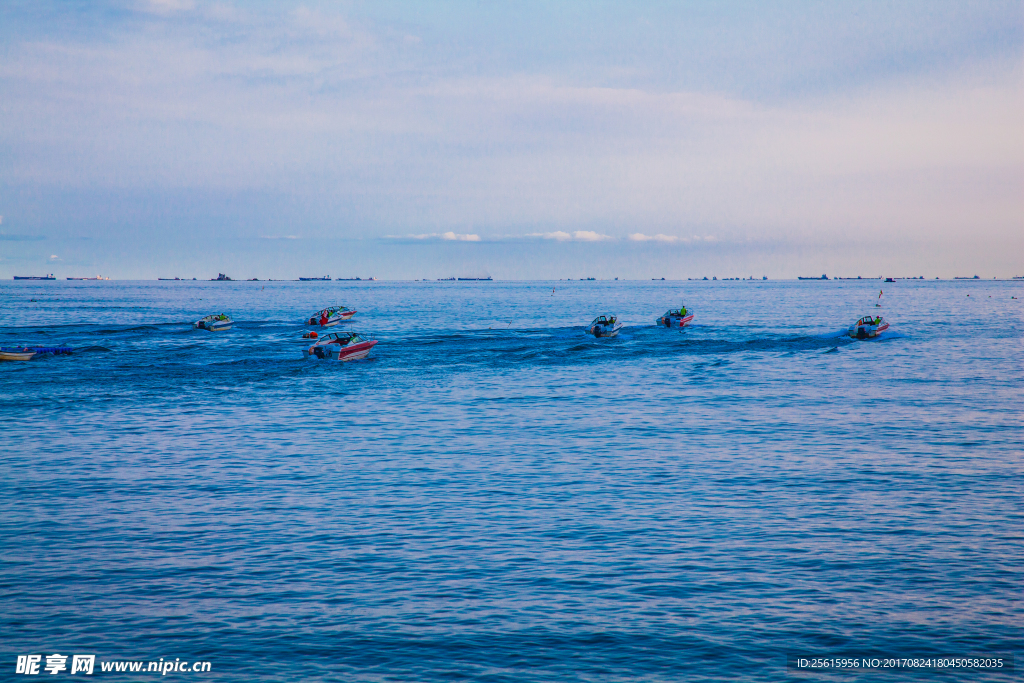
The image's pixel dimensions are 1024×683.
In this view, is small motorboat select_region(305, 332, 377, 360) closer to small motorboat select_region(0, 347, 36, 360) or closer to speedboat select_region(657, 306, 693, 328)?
small motorboat select_region(0, 347, 36, 360)

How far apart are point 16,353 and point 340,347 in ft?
100

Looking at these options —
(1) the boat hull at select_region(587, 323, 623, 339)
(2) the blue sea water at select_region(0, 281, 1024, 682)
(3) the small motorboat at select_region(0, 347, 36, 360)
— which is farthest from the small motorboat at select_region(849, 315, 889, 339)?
(3) the small motorboat at select_region(0, 347, 36, 360)

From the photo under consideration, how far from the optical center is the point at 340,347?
74.8m

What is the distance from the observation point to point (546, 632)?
16.3m

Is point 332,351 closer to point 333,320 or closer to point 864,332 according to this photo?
point 333,320

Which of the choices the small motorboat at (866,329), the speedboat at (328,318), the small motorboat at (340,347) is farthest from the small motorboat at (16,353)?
the small motorboat at (866,329)

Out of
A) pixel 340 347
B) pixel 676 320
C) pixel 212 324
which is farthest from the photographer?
pixel 676 320

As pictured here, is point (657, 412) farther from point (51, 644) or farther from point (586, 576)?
point (51, 644)


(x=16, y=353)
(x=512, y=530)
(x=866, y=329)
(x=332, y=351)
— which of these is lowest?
(x=512, y=530)

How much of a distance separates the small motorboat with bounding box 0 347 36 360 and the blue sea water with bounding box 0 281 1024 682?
961 inches

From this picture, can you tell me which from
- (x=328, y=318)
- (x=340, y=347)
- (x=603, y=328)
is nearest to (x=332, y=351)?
A: (x=340, y=347)

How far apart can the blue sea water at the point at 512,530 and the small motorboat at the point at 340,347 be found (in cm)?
2120

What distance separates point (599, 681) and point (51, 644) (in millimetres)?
11200

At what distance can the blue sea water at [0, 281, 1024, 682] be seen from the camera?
1579 cm
